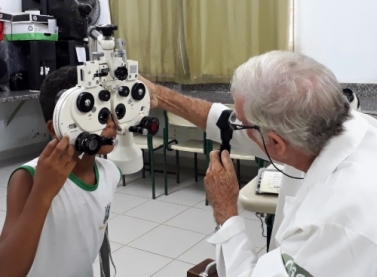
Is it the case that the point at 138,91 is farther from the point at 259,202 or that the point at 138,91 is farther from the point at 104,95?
the point at 259,202

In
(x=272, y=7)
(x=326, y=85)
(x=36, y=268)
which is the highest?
(x=272, y=7)

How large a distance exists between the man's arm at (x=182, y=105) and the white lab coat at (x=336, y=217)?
759mm

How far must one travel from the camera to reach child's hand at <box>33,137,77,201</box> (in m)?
1.04

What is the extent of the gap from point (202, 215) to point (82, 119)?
2.30m

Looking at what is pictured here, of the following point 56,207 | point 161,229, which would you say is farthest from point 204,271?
point 161,229

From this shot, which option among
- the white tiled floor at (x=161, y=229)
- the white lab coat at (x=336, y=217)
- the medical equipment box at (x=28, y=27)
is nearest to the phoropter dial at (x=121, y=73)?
the white lab coat at (x=336, y=217)

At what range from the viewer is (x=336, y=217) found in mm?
895

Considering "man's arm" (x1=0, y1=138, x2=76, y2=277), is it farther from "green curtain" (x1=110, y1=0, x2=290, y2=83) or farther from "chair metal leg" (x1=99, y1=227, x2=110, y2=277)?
"green curtain" (x1=110, y1=0, x2=290, y2=83)

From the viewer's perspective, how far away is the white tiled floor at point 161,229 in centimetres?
255

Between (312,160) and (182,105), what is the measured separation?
2.61 feet

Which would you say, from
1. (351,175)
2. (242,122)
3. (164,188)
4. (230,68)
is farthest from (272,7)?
(351,175)

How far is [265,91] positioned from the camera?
3.36ft

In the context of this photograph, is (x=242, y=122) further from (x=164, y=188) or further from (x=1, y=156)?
(x=1, y=156)

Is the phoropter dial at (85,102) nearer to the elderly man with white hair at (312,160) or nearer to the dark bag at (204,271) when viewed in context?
the elderly man with white hair at (312,160)
